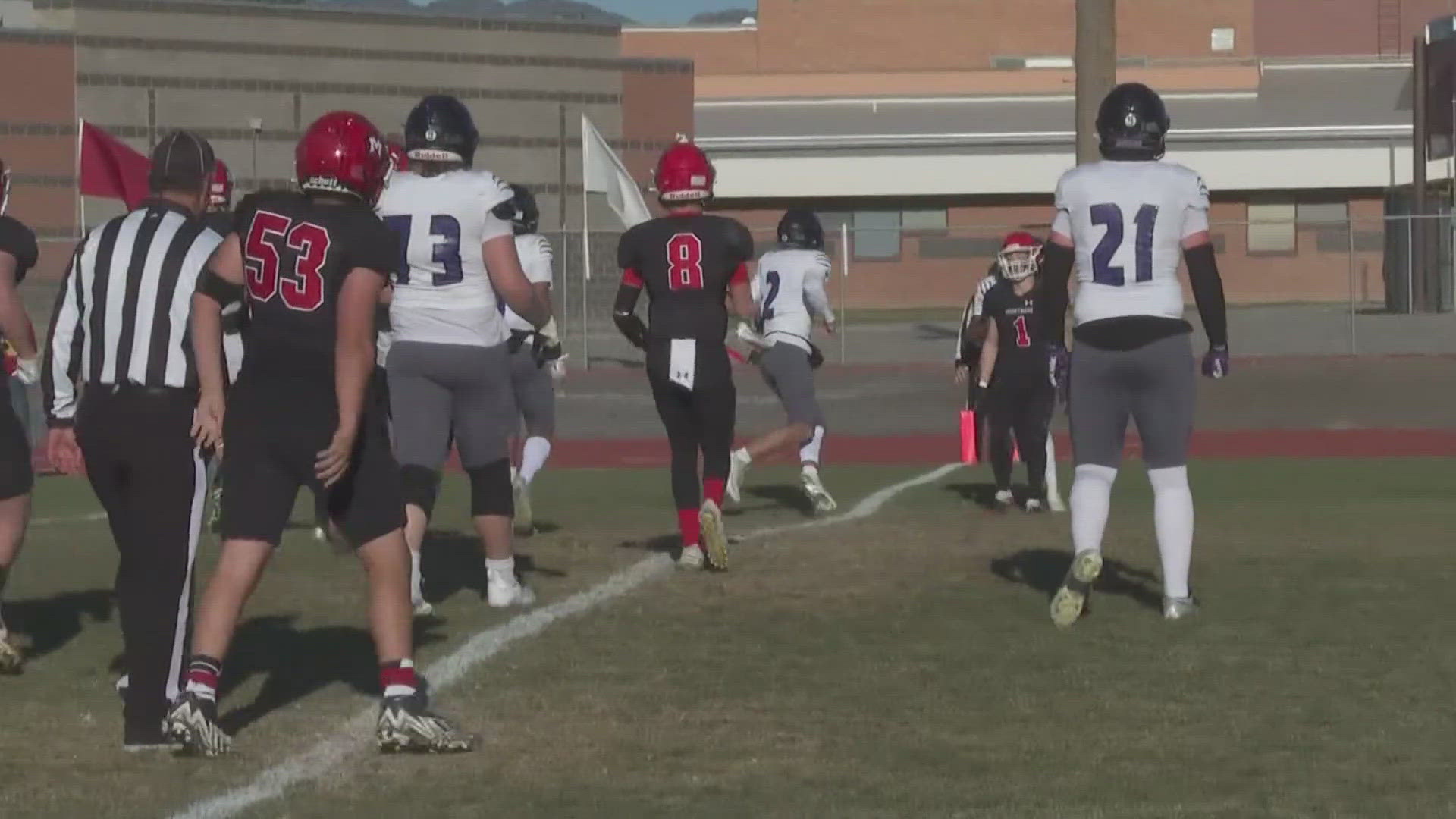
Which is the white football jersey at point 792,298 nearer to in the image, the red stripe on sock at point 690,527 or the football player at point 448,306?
the red stripe on sock at point 690,527

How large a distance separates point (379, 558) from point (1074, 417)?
11.2 feet

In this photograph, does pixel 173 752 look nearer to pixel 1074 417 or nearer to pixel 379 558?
pixel 379 558

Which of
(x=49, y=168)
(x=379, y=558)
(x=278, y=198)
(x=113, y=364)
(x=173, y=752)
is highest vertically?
(x=49, y=168)

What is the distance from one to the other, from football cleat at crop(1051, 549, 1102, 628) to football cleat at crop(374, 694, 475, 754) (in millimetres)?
3026

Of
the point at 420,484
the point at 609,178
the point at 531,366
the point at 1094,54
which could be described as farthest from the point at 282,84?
the point at 420,484

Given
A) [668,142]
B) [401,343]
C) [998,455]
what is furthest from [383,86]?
[401,343]

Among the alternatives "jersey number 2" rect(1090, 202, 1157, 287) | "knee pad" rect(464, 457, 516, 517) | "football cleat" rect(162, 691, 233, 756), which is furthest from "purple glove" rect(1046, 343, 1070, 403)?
"football cleat" rect(162, 691, 233, 756)

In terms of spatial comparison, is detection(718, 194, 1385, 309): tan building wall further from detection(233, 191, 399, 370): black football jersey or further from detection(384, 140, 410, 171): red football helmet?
detection(233, 191, 399, 370): black football jersey

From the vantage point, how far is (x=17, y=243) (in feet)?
26.2

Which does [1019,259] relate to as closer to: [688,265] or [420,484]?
[688,265]

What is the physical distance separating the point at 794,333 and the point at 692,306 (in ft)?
12.1

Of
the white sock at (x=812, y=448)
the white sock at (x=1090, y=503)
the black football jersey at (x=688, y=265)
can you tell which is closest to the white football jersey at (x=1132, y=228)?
the white sock at (x=1090, y=503)

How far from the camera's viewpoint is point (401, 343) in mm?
8953

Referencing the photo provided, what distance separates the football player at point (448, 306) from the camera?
8688mm
